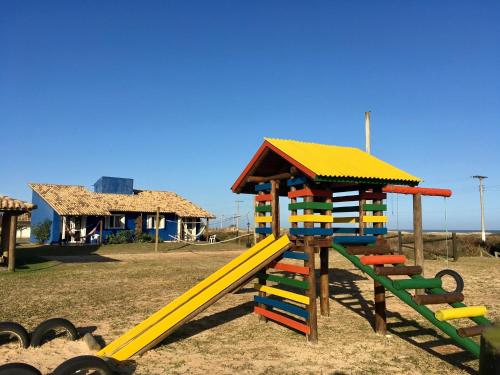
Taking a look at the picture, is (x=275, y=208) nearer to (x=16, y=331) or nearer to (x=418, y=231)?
(x=16, y=331)

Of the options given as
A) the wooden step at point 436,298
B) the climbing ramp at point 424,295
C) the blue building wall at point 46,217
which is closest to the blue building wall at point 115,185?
the blue building wall at point 46,217

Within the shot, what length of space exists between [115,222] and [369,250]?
31.0 meters

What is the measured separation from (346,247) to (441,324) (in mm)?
2178

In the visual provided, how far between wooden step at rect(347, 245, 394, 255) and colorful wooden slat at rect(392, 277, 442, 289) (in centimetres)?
106

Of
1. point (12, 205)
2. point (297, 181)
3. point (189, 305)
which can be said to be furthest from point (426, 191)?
point (12, 205)

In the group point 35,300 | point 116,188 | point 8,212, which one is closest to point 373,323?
point 35,300

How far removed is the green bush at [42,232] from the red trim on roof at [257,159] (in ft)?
90.2

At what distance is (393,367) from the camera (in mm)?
5855

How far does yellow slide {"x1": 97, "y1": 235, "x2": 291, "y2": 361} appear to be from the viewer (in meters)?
6.02

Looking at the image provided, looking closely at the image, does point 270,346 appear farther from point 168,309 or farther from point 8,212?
point 8,212

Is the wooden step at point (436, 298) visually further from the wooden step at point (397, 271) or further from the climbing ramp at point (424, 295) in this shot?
the wooden step at point (397, 271)

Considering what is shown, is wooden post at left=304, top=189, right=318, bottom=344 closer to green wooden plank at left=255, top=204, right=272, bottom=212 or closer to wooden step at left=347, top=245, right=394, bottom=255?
wooden step at left=347, top=245, right=394, bottom=255

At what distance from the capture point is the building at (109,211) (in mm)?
32656

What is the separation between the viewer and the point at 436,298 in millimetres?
5867
